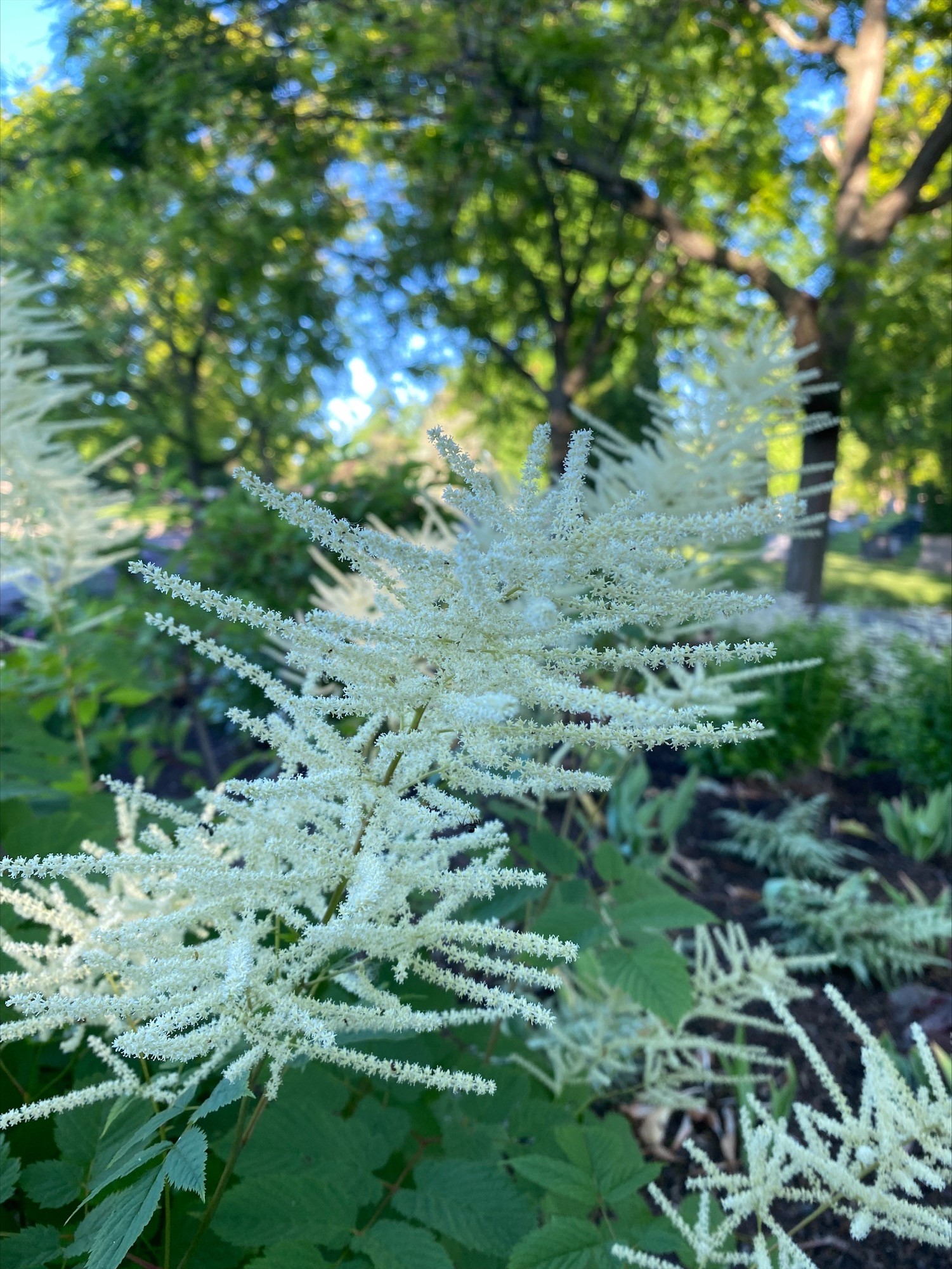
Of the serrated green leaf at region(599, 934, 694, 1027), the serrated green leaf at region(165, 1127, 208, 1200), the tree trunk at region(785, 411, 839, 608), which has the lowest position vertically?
the serrated green leaf at region(165, 1127, 208, 1200)

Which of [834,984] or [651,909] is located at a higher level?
[651,909]

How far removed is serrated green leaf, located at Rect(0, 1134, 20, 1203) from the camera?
1.04 m

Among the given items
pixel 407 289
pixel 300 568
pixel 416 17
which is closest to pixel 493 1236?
pixel 300 568

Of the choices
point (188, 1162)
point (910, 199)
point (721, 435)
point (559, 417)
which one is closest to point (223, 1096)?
point (188, 1162)

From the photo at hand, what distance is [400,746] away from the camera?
2.77 feet

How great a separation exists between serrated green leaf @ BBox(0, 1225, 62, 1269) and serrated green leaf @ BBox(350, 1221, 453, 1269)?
15.0 inches

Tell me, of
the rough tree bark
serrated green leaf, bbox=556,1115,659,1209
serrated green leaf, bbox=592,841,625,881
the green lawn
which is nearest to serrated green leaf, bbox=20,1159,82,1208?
serrated green leaf, bbox=556,1115,659,1209

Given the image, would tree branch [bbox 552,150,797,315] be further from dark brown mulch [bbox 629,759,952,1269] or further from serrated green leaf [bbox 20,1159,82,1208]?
serrated green leaf [bbox 20,1159,82,1208]

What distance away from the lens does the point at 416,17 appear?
8.57 metres

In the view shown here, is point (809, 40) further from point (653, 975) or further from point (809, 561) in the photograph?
point (653, 975)

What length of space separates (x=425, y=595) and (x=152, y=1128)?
677 mm

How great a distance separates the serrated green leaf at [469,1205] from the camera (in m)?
1.11

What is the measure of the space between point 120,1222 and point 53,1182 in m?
0.34

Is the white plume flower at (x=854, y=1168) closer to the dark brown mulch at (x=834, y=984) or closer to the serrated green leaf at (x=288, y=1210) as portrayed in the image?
the dark brown mulch at (x=834, y=984)
